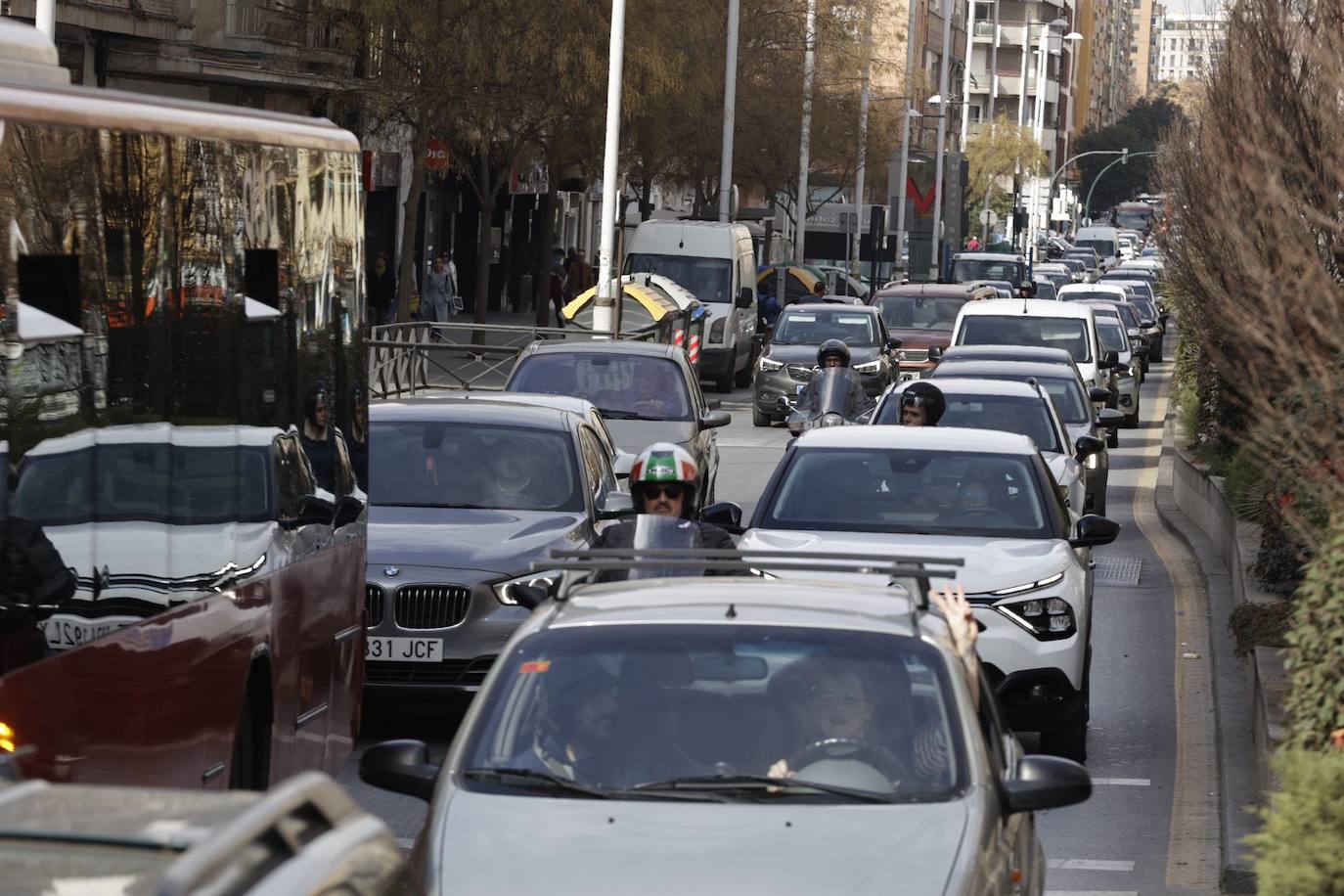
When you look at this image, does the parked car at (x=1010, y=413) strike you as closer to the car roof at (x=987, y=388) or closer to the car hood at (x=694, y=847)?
the car roof at (x=987, y=388)

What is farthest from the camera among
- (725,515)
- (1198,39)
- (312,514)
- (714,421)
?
(1198,39)

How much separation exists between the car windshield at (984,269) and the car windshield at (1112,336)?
61.9 feet

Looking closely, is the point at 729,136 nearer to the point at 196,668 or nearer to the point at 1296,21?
the point at 1296,21

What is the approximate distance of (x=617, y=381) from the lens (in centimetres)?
2020

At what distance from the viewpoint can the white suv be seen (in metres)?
11.0

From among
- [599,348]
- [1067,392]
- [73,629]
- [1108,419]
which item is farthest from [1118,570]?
[73,629]

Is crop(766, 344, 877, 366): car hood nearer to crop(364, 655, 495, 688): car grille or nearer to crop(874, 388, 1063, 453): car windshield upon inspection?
crop(874, 388, 1063, 453): car windshield

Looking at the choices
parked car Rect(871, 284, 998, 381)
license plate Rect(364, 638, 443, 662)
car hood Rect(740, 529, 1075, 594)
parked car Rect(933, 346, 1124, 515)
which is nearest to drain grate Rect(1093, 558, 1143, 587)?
parked car Rect(933, 346, 1124, 515)

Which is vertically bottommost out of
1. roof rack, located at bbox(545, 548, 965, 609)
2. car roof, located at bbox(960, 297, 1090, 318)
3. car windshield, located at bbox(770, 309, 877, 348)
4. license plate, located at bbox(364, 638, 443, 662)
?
license plate, located at bbox(364, 638, 443, 662)

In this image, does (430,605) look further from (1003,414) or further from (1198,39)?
(1198,39)

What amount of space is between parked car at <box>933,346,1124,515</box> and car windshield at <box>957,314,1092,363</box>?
15.8 feet

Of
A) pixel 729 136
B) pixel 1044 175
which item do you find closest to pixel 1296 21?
pixel 729 136

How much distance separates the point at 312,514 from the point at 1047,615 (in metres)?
4.04

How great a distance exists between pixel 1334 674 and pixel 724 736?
2516 mm
